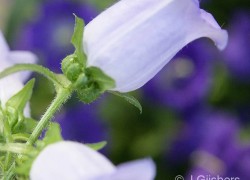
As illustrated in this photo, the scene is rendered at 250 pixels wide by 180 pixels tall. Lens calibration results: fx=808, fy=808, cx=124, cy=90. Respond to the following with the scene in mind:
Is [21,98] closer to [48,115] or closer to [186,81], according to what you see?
[48,115]

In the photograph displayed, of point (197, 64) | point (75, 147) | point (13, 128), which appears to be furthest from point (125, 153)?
point (75, 147)

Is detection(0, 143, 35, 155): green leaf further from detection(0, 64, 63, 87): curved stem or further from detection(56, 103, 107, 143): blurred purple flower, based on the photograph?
detection(56, 103, 107, 143): blurred purple flower

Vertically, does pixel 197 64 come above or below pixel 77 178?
below

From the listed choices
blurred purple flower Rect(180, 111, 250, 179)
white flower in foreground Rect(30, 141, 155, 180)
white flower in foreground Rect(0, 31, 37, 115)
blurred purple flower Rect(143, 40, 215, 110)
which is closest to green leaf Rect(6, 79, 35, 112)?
white flower in foreground Rect(0, 31, 37, 115)

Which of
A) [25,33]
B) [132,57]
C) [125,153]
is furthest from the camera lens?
[25,33]

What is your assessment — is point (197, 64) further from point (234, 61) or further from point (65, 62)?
point (65, 62)

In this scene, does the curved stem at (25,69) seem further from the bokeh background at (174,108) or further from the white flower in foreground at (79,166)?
the bokeh background at (174,108)

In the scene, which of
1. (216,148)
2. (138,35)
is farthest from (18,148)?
(216,148)
